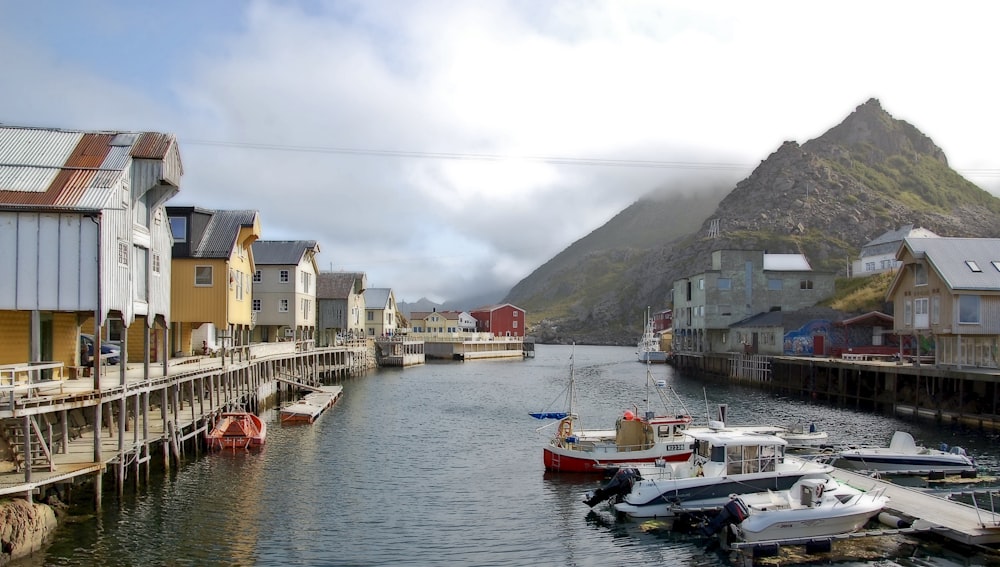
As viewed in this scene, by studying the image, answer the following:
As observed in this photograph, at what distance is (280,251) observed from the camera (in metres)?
75.0

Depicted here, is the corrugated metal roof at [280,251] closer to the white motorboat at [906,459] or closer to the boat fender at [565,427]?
the boat fender at [565,427]

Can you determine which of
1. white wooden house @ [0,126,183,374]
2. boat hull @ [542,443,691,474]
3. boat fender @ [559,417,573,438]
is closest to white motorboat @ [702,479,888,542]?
boat hull @ [542,443,691,474]

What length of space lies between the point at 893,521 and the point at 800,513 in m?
3.40

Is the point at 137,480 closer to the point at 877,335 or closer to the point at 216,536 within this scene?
the point at 216,536

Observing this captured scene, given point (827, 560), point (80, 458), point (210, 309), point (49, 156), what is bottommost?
point (827, 560)

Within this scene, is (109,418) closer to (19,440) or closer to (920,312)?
(19,440)

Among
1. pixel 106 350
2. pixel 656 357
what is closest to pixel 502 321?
pixel 656 357

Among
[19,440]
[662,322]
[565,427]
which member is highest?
[662,322]

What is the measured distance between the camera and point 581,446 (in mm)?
35312

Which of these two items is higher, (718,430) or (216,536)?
(718,430)

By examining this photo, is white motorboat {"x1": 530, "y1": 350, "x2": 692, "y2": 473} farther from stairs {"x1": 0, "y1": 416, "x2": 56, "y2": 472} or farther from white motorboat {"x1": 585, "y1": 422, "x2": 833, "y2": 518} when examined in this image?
stairs {"x1": 0, "y1": 416, "x2": 56, "y2": 472}

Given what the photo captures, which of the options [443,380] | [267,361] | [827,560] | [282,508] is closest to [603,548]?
[827,560]

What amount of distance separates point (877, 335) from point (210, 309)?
66.1 metres

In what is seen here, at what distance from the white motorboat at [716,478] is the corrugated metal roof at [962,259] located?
107 ft
